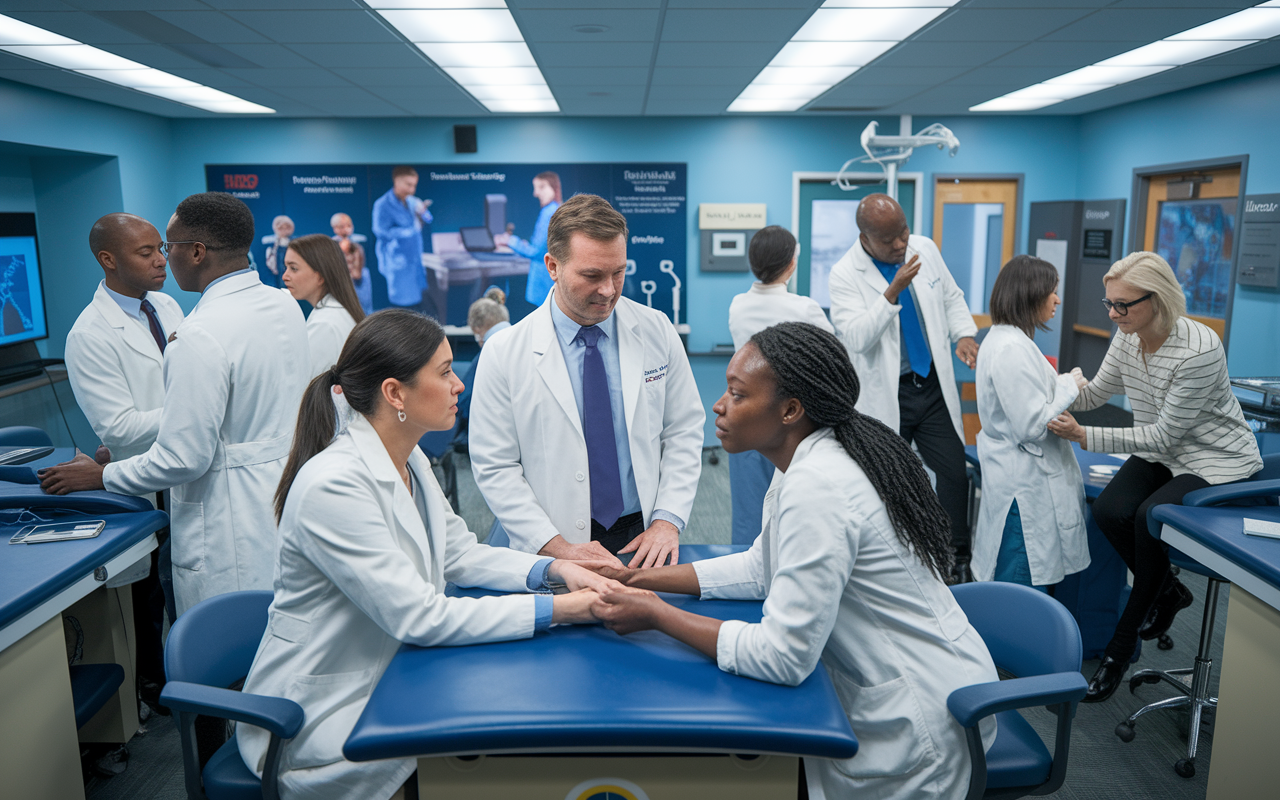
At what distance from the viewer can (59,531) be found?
205 cm

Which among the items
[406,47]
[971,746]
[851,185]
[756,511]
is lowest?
[756,511]

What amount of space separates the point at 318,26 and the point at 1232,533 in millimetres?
3838

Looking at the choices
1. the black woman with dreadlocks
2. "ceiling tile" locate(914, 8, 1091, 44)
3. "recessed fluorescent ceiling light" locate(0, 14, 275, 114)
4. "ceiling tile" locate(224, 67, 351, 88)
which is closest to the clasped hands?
the black woman with dreadlocks

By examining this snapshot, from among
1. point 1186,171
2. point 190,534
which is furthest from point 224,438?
point 1186,171

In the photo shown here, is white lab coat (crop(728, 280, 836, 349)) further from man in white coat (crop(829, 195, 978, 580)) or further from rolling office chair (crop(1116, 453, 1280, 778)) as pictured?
rolling office chair (crop(1116, 453, 1280, 778))

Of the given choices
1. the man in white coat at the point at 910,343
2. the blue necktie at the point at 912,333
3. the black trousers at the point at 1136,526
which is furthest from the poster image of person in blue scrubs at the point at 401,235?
the black trousers at the point at 1136,526

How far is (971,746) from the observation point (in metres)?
1.34

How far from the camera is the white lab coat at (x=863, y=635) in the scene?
1.26 m

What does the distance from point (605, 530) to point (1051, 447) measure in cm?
169

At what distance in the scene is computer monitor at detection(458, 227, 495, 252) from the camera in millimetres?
6250

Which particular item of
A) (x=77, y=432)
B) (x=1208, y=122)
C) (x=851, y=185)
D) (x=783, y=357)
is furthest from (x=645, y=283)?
(x=783, y=357)

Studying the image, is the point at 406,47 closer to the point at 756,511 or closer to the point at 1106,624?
the point at 756,511

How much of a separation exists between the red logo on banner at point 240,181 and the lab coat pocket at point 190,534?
4749 mm

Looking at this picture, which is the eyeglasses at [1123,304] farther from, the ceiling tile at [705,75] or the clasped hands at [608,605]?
the ceiling tile at [705,75]
